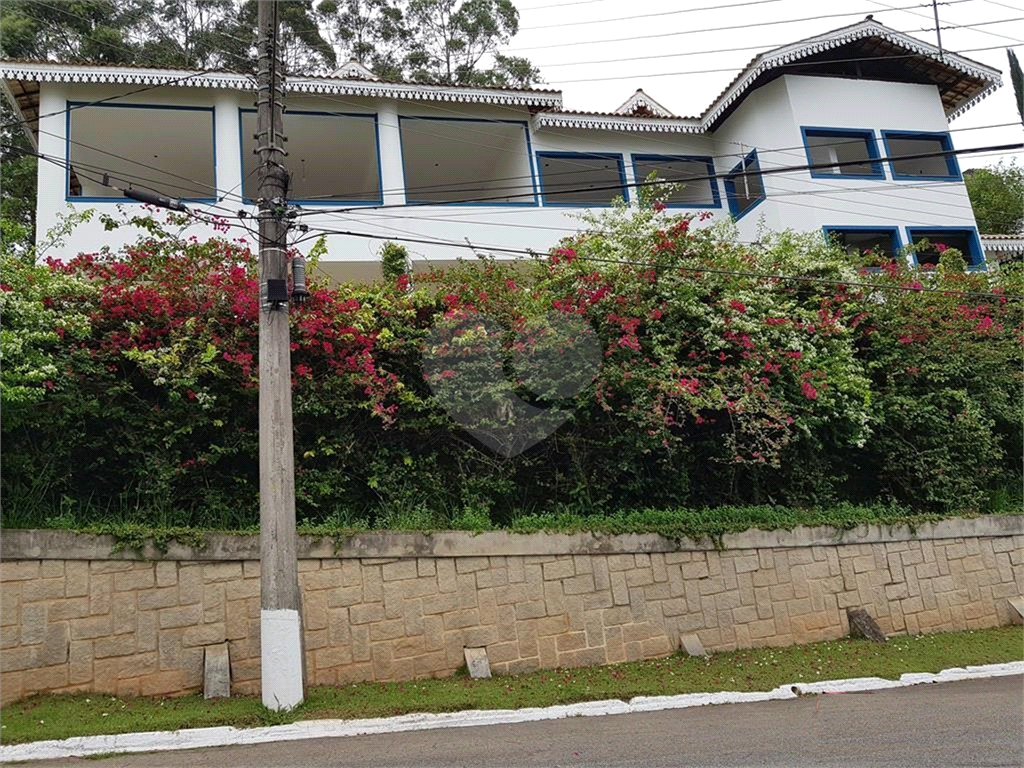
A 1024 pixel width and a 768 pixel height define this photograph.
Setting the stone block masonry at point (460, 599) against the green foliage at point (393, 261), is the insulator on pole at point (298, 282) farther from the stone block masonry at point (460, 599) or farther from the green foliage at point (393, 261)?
the green foliage at point (393, 261)

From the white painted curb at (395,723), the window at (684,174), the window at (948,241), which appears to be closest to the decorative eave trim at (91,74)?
the window at (684,174)

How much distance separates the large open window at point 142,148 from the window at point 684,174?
8.51 m

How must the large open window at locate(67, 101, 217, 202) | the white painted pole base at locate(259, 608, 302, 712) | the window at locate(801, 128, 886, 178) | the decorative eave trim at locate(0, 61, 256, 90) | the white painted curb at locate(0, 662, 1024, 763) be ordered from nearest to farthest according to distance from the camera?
the white painted curb at locate(0, 662, 1024, 763), the white painted pole base at locate(259, 608, 302, 712), the decorative eave trim at locate(0, 61, 256, 90), the large open window at locate(67, 101, 217, 202), the window at locate(801, 128, 886, 178)

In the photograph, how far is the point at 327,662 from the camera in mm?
7762

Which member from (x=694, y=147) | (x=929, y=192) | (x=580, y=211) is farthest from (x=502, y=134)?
(x=929, y=192)

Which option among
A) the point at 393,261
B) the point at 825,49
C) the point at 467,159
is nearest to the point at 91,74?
the point at 393,261

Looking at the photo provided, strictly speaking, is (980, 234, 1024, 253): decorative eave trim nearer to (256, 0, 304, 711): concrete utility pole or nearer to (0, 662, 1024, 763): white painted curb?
(0, 662, 1024, 763): white painted curb

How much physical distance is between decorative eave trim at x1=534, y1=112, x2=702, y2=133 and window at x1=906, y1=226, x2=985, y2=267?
5.25 m

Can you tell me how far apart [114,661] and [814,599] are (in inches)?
310

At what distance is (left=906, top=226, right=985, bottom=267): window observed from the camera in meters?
15.9

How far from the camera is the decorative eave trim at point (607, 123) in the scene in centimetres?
1548

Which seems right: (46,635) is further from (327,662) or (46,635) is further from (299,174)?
(299,174)

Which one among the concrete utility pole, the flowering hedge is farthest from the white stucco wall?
the concrete utility pole

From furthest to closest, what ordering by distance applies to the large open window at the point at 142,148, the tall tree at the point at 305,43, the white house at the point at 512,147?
the tall tree at the point at 305,43 < the large open window at the point at 142,148 < the white house at the point at 512,147
